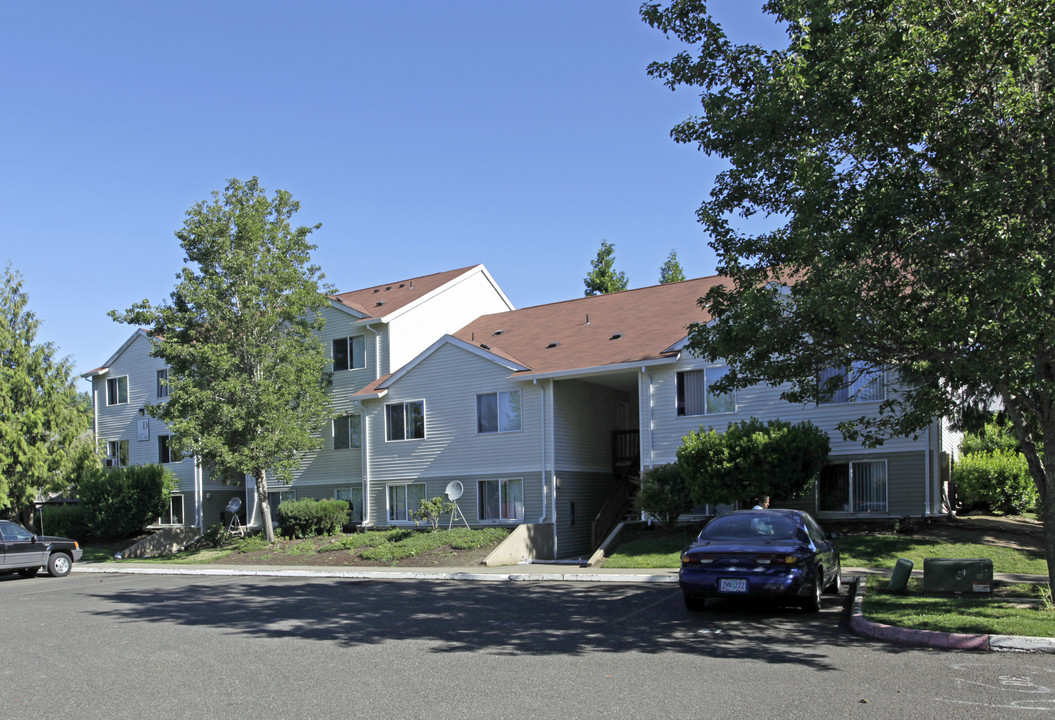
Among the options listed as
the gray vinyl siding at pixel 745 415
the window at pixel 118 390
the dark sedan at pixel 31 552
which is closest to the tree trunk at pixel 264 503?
the dark sedan at pixel 31 552

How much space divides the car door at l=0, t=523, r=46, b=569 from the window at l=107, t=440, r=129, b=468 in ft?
57.5

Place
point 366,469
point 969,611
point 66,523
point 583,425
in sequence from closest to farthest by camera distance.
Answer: point 969,611
point 583,425
point 366,469
point 66,523

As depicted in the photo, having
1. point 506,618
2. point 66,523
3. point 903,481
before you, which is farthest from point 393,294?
point 506,618

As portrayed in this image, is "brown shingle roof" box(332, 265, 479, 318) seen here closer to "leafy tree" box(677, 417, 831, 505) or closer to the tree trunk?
the tree trunk

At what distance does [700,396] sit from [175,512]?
25.1m

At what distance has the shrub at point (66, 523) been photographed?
122 feet

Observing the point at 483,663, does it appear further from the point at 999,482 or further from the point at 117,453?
the point at 117,453

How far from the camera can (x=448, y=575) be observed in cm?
1975

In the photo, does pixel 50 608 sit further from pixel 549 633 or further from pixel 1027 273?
pixel 1027 273

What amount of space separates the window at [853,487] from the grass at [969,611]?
8.88 metres

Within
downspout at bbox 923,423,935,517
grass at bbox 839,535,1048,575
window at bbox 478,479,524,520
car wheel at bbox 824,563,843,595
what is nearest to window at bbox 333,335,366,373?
window at bbox 478,479,524,520

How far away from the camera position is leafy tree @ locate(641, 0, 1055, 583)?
399 inches

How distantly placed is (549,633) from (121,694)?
5.07 m

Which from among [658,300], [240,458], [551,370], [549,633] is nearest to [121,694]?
[549,633]
